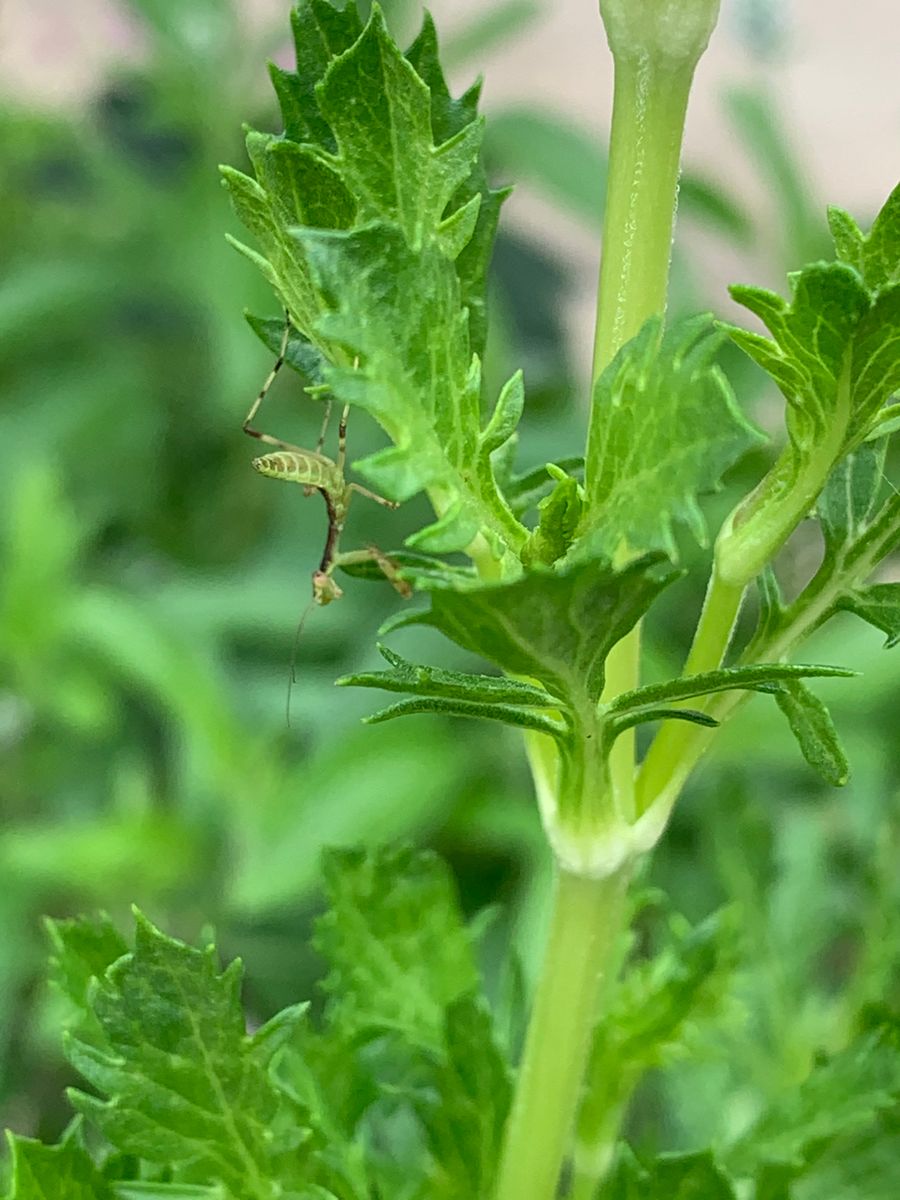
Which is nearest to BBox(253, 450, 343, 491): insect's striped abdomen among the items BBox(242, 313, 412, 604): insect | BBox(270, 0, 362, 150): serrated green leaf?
BBox(242, 313, 412, 604): insect

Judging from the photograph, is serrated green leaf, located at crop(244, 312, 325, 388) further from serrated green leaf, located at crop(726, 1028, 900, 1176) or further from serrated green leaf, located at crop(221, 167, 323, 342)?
serrated green leaf, located at crop(726, 1028, 900, 1176)

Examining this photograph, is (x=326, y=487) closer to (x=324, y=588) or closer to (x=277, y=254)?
(x=324, y=588)

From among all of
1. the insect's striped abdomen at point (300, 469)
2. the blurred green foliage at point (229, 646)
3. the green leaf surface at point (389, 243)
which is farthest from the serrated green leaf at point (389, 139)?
the blurred green foliage at point (229, 646)

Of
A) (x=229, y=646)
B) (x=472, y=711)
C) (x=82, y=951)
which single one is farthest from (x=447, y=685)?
(x=229, y=646)

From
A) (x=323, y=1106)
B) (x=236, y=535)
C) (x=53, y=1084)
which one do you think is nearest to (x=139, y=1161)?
(x=323, y=1106)

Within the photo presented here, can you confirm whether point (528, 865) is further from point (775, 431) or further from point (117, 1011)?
point (117, 1011)
